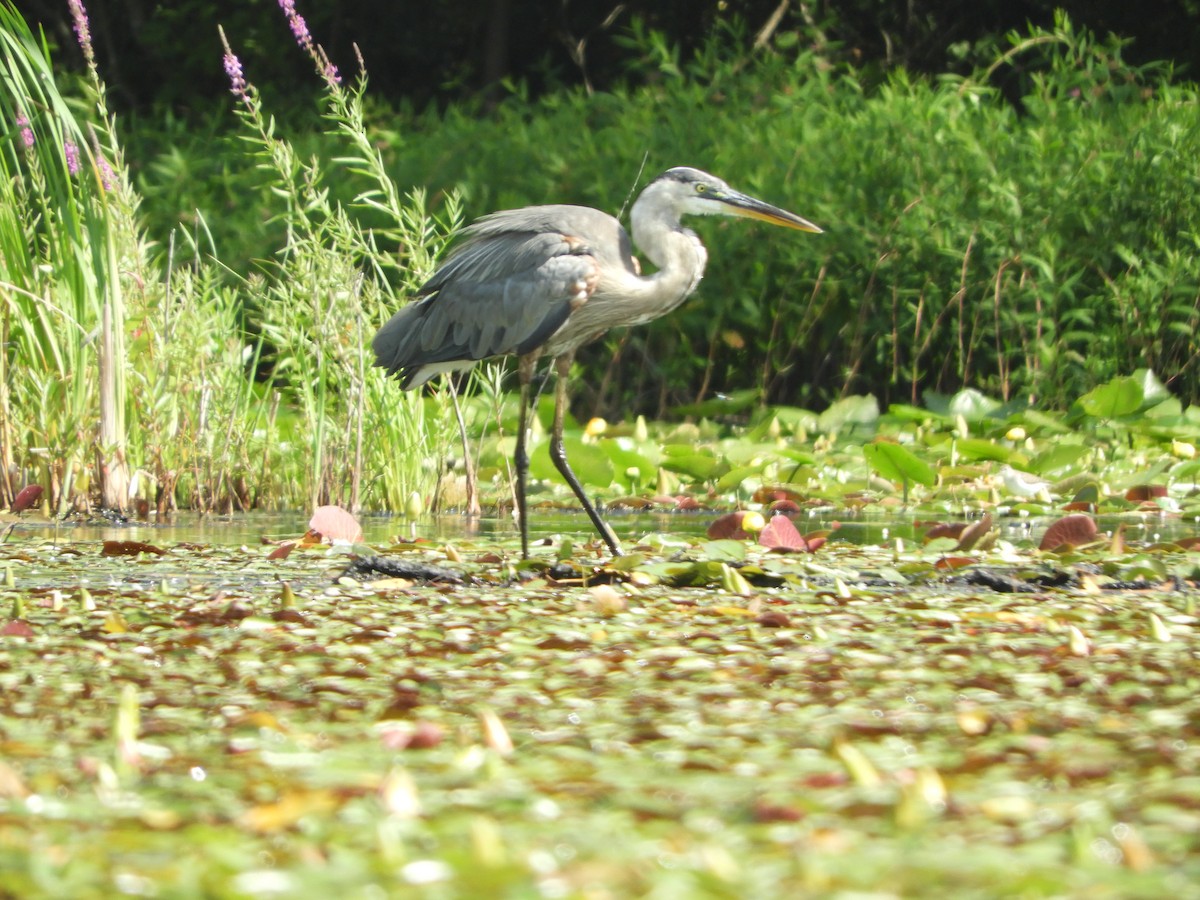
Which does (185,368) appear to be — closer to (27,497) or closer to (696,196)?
(27,497)

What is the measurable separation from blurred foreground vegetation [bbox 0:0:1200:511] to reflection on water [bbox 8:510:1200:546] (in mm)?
160

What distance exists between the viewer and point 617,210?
7945mm

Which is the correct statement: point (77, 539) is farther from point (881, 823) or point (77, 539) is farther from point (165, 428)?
point (881, 823)

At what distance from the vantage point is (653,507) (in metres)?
5.80

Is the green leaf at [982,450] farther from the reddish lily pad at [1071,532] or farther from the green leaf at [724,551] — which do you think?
the green leaf at [724,551]

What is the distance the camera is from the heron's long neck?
495 centimetres

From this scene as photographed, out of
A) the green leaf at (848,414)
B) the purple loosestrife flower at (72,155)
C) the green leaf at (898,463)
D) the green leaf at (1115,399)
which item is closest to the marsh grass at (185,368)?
the purple loosestrife flower at (72,155)

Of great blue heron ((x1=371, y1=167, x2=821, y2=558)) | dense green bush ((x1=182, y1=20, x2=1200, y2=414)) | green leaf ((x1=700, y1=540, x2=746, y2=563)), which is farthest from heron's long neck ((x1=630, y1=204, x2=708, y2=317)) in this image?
dense green bush ((x1=182, y1=20, x2=1200, y2=414))

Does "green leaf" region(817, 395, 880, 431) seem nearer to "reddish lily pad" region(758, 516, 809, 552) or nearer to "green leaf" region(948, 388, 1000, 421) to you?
"green leaf" region(948, 388, 1000, 421)

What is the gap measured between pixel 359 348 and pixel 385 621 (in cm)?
214

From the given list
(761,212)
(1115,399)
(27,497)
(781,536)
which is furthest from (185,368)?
(1115,399)

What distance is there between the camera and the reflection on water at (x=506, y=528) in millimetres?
4742

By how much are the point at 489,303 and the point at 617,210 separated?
323 cm

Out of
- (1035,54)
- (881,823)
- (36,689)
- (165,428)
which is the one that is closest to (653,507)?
(165,428)
